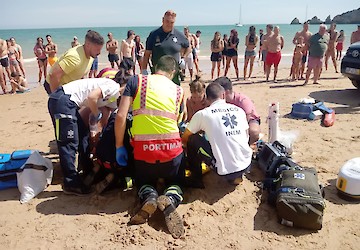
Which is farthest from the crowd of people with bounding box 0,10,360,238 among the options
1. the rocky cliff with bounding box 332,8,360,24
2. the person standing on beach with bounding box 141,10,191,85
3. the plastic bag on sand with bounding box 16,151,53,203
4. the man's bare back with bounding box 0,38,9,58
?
the rocky cliff with bounding box 332,8,360,24

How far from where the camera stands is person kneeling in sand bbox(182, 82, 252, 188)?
3230 mm

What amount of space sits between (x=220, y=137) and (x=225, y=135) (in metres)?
0.05

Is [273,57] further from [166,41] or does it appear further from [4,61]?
[4,61]

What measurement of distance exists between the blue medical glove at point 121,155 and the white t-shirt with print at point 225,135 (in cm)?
77

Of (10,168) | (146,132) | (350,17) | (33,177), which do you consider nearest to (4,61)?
(10,168)

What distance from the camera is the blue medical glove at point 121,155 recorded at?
3.30 m

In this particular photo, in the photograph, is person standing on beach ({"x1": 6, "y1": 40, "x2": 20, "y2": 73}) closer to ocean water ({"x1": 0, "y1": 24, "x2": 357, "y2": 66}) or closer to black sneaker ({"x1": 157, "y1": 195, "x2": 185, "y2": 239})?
ocean water ({"x1": 0, "y1": 24, "x2": 357, "y2": 66})

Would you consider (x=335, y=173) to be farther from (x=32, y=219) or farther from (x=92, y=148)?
(x=32, y=219)

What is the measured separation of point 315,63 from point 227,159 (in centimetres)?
685

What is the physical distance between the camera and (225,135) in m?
3.22

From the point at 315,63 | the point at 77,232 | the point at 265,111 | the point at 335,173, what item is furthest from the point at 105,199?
the point at 315,63

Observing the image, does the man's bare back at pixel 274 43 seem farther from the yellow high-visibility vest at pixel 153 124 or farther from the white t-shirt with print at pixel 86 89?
the yellow high-visibility vest at pixel 153 124

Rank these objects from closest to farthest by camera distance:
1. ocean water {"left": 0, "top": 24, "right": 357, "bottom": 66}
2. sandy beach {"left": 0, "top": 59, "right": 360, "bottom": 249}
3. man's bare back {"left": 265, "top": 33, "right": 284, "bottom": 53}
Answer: sandy beach {"left": 0, "top": 59, "right": 360, "bottom": 249} → man's bare back {"left": 265, "top": 33, "right": 284, "bottom": 53} → ocean water {"left": 0, "top": 24, "right": 357, "bottom": 66}

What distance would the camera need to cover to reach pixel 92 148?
3959 mm
